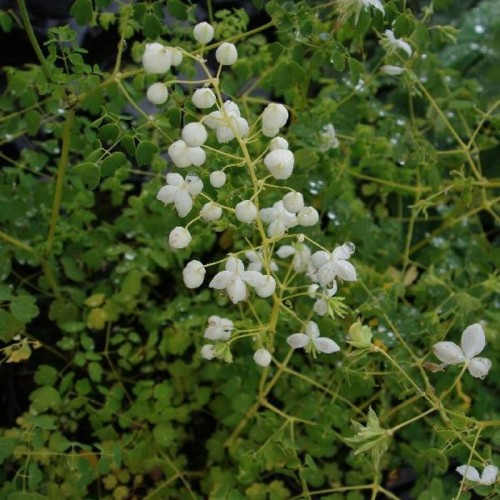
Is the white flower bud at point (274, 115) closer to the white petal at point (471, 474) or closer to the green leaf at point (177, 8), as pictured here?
the green leaf at point (177, 8)

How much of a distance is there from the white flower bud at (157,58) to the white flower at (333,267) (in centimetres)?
30

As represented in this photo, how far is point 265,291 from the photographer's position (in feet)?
2.80

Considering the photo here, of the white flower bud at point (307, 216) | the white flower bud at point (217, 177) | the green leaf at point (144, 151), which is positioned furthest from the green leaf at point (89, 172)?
the white flower bud at point (307, 216)

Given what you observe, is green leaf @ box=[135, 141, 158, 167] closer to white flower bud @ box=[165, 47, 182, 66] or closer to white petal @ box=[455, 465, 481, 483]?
white flower bud @ box=[165, 47, 182, 66]

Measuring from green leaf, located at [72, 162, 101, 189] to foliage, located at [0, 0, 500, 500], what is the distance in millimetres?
117

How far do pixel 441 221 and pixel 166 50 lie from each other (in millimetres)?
1140

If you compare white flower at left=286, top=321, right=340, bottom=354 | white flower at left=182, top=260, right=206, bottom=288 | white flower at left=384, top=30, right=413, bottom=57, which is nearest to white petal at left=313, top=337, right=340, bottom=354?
white flower at left=286, top=321, right=340, bottom=354

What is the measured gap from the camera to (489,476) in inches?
35.8

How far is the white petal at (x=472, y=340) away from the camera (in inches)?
34.9

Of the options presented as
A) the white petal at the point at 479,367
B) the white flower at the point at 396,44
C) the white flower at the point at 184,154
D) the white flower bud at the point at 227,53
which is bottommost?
the white petal at the point at 479,367

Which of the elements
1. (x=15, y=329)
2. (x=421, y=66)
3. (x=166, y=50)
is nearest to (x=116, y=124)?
(x=166, y=50)

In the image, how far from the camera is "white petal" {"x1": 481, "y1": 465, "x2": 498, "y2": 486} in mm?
910

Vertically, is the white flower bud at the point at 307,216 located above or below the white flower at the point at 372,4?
below

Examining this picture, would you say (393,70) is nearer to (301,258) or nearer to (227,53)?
(301,258)
